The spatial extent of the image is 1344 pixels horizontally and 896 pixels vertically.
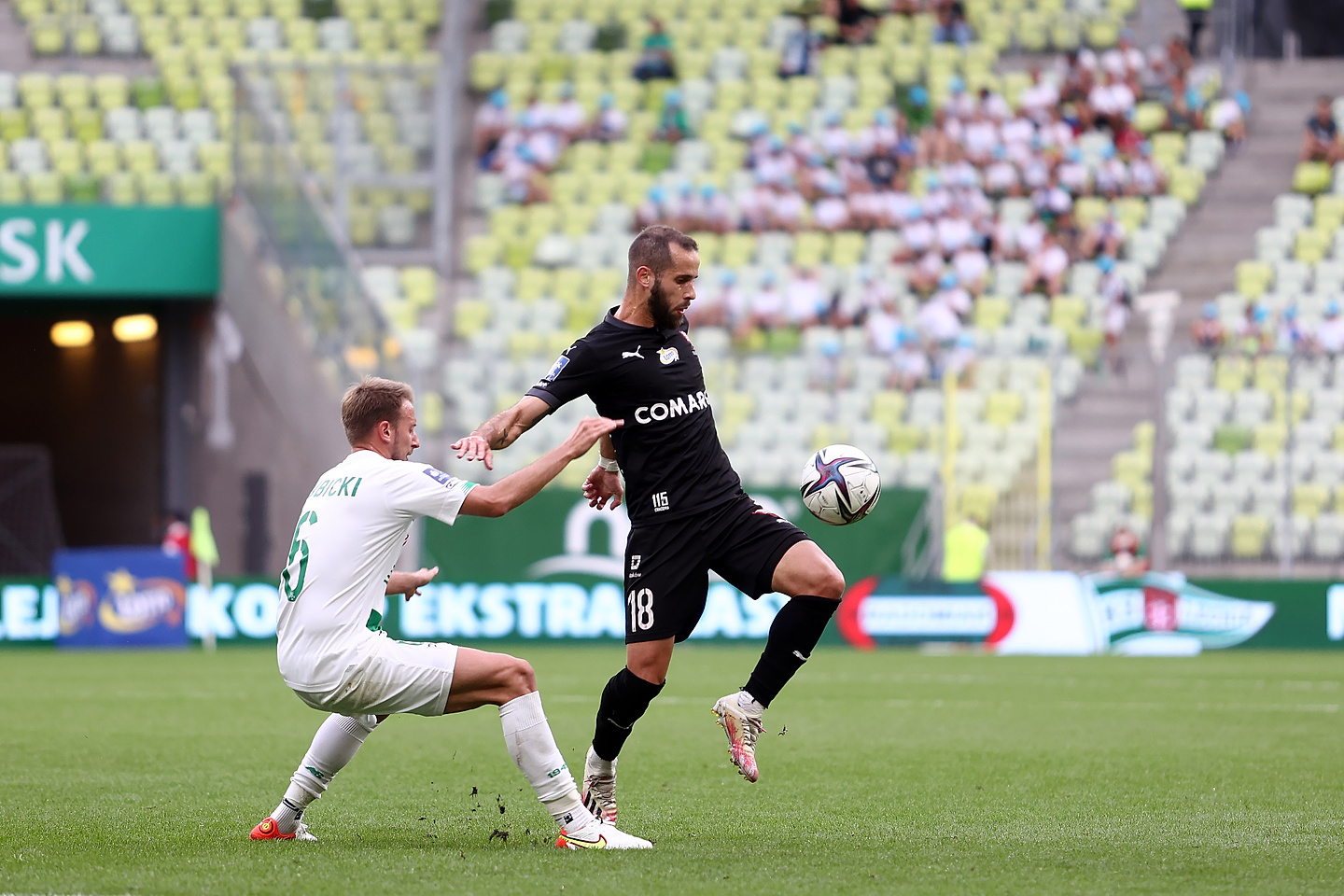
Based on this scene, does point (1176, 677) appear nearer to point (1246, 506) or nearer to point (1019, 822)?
point (1246, 506)

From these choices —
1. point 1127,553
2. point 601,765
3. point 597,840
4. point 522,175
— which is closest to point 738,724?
point 601,765

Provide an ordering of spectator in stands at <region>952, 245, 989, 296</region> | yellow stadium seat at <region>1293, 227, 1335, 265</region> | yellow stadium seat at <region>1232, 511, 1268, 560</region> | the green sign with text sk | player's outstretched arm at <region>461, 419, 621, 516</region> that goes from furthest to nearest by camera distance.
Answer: yellow stadium seat at <region>1293, 227, 1335, 265</region> < spectator in stands at <region>952, 245, 989, 296</region> < the green sign with text sk < yellow stadium seat at <region>1232, 511, 1268, 560</region> < player's outstretched arm at <region>461, 419, 621, 516</region>

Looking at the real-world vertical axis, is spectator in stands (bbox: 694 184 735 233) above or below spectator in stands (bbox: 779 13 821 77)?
below

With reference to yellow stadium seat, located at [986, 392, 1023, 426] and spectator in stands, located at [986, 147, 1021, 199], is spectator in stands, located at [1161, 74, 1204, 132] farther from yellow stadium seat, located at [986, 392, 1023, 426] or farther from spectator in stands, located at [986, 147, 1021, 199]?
yellow stadium seat, located at [986, 392, 1023, 426]

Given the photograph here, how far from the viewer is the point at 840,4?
92.3ft

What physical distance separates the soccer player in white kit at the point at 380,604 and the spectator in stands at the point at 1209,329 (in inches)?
718

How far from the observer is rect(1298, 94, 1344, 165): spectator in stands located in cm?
2655

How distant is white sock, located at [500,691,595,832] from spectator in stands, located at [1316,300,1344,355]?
1928cm

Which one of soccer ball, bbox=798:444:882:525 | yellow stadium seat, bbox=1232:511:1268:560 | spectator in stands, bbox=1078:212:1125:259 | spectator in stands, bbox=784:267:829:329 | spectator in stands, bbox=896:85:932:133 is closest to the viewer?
soccer ball, bbox=798:444:882:525

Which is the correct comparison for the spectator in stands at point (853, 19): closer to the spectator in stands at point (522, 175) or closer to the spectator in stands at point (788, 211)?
the spectator in stands at point (788, 211)

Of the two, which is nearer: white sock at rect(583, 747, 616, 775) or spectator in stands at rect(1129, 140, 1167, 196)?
white sock at rect(583, 747, 616, 775)

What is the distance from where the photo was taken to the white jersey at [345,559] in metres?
5.91

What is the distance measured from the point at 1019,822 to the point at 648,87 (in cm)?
2126

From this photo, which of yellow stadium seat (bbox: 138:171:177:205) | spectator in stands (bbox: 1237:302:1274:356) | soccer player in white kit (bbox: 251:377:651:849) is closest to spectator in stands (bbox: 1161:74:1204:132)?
spectator in stands (bbox: 1237:302:1274:356)
